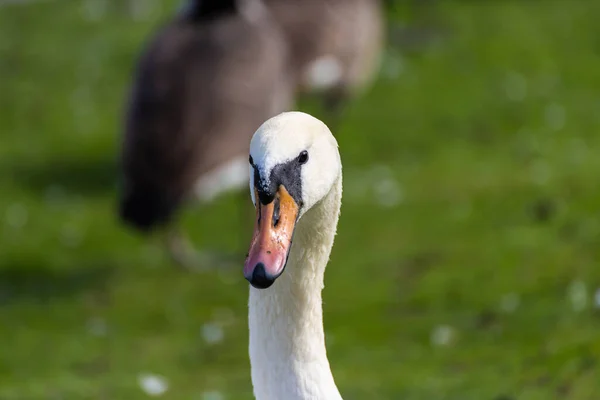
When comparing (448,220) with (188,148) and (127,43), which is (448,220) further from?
(127,43)

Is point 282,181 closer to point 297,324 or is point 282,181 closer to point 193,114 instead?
point 297,324

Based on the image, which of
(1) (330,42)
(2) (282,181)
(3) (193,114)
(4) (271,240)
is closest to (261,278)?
(4) (271,240)

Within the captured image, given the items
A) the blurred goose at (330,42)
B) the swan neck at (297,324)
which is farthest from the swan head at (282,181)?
the blurred goose at (330,42)

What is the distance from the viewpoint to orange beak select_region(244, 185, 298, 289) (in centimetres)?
407

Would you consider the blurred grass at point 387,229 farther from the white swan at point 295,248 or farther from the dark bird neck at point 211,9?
the white swan at point 295,248

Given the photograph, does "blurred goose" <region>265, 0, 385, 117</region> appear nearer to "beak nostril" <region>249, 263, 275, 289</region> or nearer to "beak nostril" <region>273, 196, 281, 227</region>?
"beak nostril" <region>273, 196, 281, 227</region>

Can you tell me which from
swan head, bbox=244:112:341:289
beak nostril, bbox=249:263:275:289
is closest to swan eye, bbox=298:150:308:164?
swan head, bbox=244:112:341:289

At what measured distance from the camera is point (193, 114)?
37.8 feet

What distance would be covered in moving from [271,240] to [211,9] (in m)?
8.71

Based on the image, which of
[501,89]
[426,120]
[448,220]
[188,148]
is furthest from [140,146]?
[501,89]

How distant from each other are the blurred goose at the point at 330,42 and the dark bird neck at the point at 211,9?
1047 millimetres

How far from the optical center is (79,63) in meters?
17.9

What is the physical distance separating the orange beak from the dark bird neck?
8418mm

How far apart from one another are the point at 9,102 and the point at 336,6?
540cm
